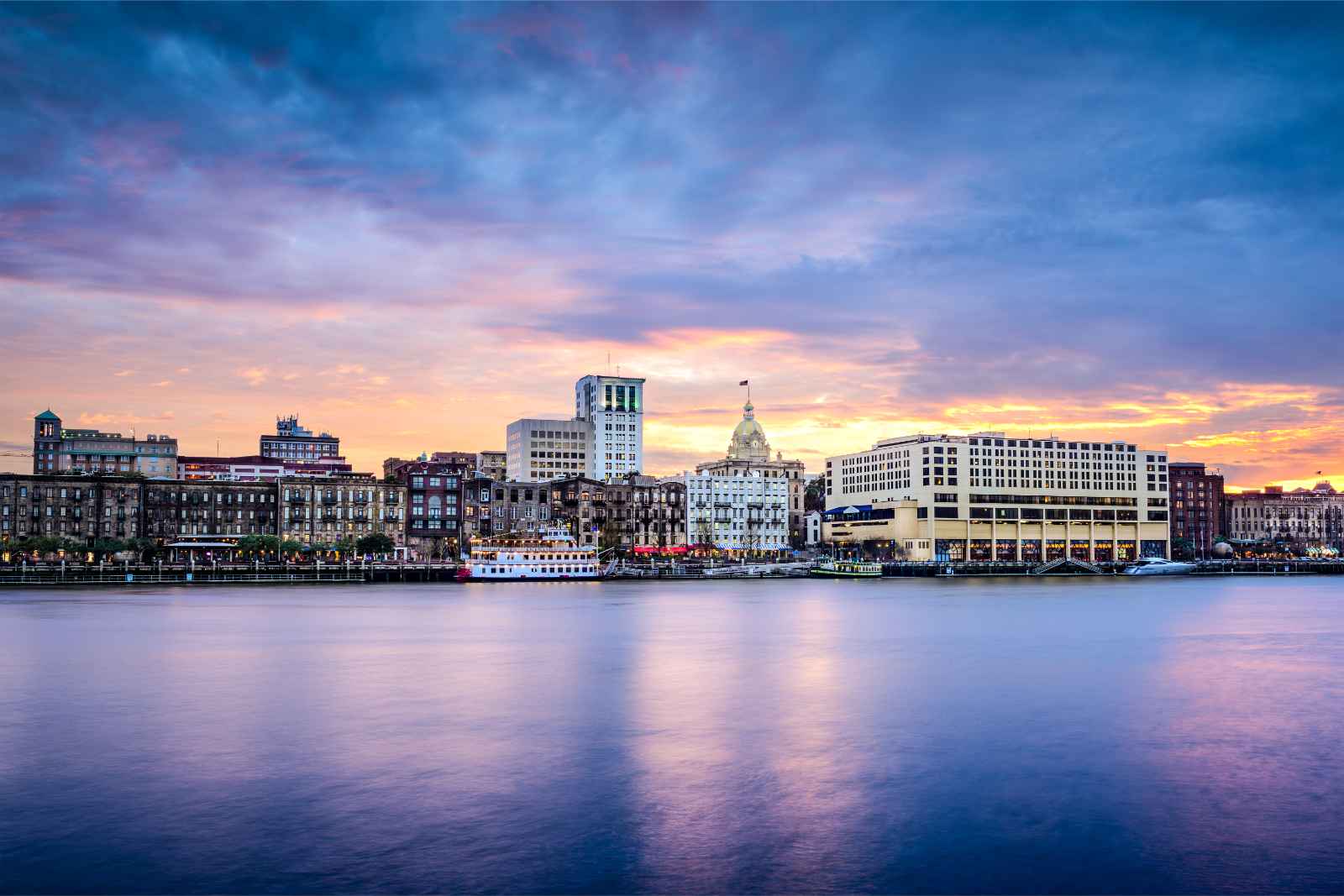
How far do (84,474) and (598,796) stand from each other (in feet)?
505

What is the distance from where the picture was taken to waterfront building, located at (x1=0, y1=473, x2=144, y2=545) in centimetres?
15588

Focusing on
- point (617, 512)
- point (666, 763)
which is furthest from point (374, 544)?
point (666, 763)

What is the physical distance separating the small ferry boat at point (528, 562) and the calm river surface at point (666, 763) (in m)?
78.1

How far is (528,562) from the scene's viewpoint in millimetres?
151500

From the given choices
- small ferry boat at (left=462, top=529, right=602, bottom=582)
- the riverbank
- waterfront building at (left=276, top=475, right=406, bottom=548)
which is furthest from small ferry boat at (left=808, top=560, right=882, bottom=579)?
waterfront building at (left=276, top=475, right=406, bottom=548)

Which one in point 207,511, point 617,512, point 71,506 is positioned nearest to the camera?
point 71,506

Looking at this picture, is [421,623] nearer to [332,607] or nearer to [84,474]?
[332,607]

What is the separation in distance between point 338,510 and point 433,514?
13.1 meters

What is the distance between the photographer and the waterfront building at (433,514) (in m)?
172

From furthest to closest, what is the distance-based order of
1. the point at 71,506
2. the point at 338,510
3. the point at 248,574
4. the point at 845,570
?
the point at 845,570
the point at 338,510
the point at 71,506
the point at 248,574

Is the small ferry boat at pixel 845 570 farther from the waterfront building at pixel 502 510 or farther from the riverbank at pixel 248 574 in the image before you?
the waterfront building at pixel 502 510

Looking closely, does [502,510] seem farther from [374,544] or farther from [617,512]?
[374,544]

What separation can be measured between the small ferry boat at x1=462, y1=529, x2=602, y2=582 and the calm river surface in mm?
78106

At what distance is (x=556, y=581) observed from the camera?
153500 mm
